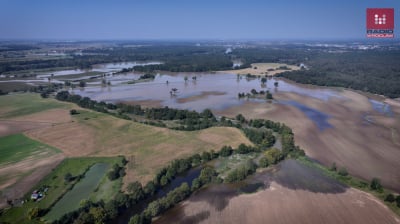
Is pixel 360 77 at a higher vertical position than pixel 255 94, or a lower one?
higher

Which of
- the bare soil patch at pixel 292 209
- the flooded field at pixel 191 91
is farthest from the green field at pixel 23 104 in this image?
the bare soil patch at pixel 292 209

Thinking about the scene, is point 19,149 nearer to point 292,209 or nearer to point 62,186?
point 62,186

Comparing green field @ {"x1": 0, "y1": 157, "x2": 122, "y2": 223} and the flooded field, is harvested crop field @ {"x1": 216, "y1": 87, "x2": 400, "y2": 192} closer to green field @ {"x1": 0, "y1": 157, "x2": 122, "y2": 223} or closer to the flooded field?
the flooded field

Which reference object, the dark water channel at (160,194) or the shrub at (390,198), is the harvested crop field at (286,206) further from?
the dark water channel at (160,194)

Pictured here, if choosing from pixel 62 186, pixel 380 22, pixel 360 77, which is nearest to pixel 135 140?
pixel 62 186

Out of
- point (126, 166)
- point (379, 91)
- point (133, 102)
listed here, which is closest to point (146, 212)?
point (126, 166)

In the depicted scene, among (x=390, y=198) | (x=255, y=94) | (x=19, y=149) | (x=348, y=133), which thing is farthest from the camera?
(x=255, y=94)

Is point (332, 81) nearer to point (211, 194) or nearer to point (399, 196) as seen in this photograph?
point (399, 196)
